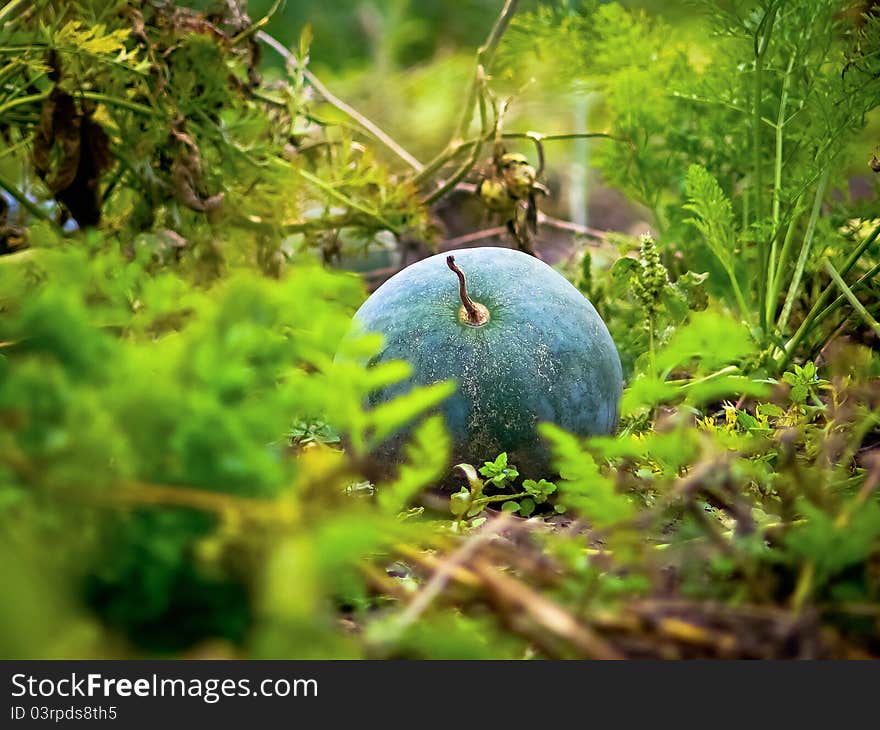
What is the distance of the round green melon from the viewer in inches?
92.1

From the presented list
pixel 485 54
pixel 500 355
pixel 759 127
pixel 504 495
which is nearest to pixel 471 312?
pixel 500 355

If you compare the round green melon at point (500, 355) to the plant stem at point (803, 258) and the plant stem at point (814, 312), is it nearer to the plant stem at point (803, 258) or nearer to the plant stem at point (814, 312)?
the plant stem at point (814, 312)

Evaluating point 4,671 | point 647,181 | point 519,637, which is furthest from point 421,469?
point 647,181

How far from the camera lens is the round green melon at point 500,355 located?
234 centimetres

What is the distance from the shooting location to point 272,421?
821 millimetres

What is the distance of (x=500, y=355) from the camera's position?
2.35 metres

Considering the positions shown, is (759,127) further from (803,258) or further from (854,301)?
(854,301)

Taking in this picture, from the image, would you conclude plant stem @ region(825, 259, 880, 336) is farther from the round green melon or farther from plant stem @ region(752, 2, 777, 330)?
the round green melon

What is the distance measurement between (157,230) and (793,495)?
245cm

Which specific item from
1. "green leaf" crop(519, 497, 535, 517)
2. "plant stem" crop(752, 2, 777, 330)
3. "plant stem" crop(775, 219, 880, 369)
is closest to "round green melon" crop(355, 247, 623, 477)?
"green leaf" crop(519, 497, 535, 517)

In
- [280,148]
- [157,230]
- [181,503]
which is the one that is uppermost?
[181,503]

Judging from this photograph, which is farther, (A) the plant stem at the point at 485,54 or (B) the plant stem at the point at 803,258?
(A) the plant stem at the point at 485,54

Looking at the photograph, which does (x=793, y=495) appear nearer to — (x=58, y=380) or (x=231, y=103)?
(x=58, y=380)

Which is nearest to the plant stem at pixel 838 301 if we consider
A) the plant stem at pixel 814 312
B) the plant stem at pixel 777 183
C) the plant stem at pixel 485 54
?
the plant stem at pixel 814 312
